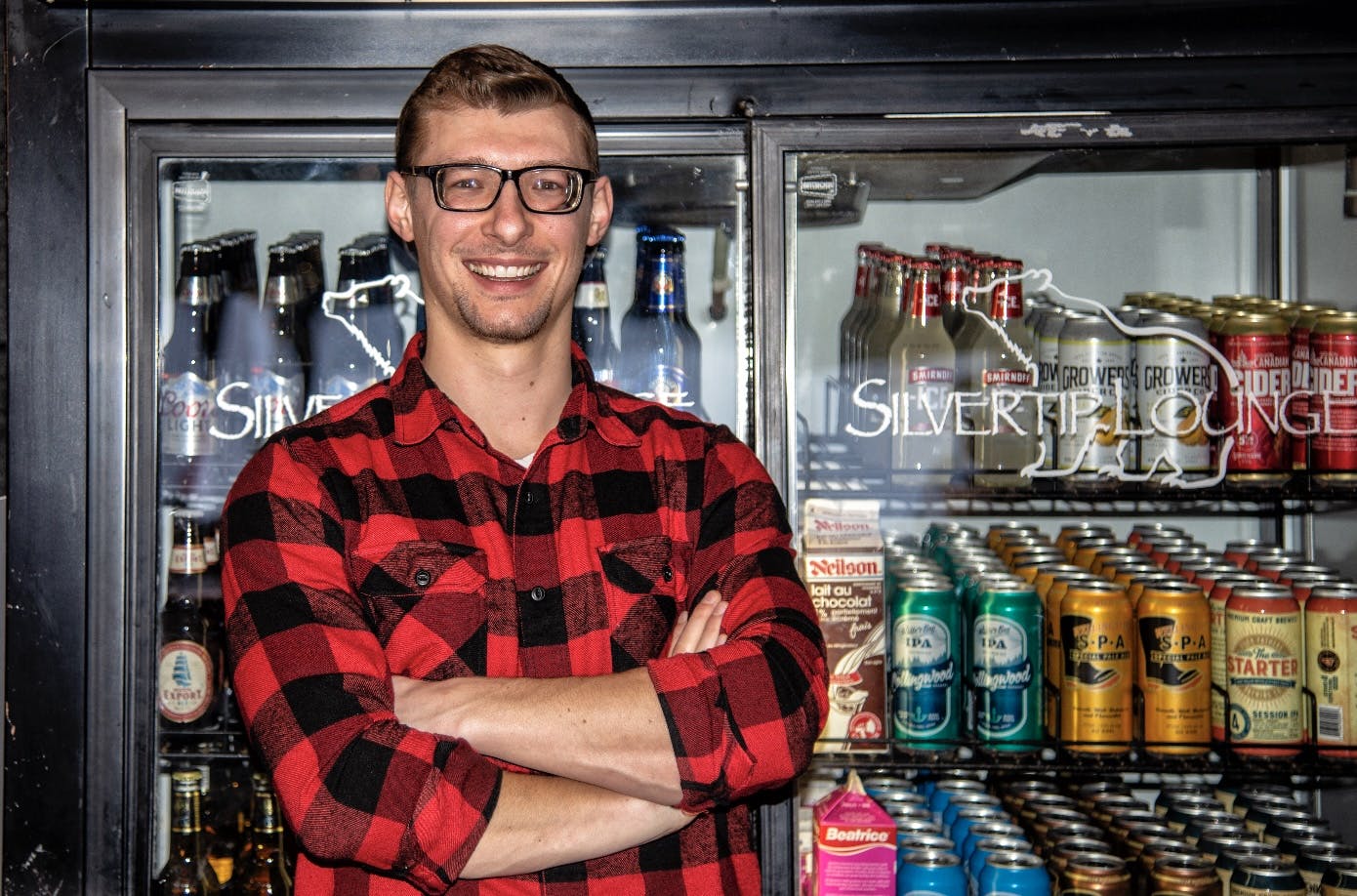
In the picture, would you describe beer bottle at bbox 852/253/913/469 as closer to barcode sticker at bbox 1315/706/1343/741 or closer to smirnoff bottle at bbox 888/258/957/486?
smirnoff bottle at bbox 888/258/957/486

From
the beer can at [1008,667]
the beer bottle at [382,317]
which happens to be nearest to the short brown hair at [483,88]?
the beer bottle at [382,317]

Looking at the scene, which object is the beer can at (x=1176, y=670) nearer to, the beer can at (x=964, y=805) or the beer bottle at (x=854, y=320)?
the beer can at (x=964, y=805)

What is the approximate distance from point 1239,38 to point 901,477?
72 centimetres

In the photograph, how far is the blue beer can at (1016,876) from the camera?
162cm

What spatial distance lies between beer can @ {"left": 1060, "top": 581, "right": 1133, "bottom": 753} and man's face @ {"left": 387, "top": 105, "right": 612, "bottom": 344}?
824 millimetres

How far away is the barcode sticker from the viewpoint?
69.1 inches

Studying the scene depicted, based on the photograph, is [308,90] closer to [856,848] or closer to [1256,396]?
[856,848]

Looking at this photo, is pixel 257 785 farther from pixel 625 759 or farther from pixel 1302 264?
pixel 1302 264

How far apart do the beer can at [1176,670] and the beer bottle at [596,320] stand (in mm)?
863

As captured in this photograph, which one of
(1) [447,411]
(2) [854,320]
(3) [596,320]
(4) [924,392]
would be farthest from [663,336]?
(1) [447,411]

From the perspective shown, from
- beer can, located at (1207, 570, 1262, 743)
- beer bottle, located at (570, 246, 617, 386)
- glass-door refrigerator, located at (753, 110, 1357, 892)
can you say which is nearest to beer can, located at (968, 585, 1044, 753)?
glass-door refrigerator, located at (753, 110, 1357, 892)

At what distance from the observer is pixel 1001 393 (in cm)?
186

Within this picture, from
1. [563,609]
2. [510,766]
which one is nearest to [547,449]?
[563,609]

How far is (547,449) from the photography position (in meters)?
1.45
